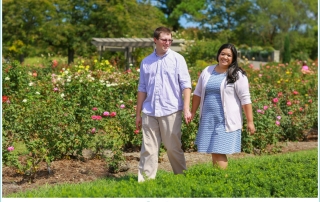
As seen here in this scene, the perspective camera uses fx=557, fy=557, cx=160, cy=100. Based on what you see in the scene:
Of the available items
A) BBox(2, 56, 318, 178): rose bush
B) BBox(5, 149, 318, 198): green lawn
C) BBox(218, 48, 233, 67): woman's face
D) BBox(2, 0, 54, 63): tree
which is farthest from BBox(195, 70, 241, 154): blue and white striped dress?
BBox(2, 0, 54, 63): tree

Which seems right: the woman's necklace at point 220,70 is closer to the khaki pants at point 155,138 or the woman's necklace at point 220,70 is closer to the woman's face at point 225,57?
the woman's face at point 225,57

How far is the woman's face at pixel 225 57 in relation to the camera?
507 centimetres

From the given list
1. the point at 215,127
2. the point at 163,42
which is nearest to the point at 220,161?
the point at 215,127

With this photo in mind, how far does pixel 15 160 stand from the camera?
5.62 m

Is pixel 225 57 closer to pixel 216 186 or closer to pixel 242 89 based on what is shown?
pixel 242 89

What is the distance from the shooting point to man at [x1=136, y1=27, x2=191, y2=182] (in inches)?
196

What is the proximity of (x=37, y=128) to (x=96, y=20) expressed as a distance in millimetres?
A: 21166

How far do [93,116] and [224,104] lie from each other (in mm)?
1935

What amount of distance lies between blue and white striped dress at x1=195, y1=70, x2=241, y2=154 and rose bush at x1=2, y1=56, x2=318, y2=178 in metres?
1.26

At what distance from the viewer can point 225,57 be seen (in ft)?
16.7

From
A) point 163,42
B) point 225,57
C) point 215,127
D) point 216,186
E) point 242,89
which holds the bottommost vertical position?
point 216,186

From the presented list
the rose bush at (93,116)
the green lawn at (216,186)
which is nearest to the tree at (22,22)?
the rose bush at (93,116)

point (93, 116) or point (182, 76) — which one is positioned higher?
point (182, 76)

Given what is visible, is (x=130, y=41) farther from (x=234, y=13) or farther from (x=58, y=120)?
(x=234, y=13)
